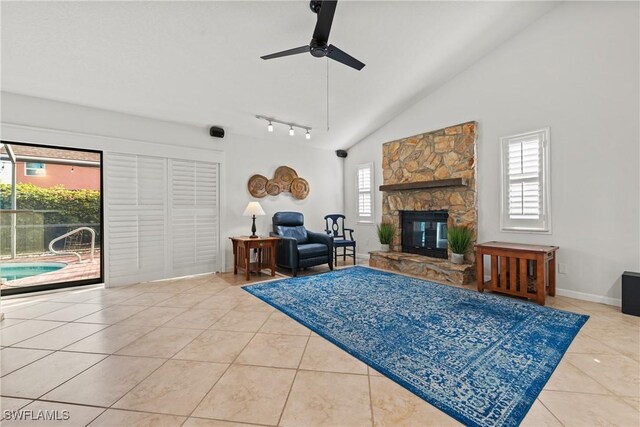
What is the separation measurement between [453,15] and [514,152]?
2.00m

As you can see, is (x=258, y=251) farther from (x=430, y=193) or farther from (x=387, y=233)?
(x=430, y=193)

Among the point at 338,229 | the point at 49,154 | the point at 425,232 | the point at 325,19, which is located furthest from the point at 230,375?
the point at 49,154

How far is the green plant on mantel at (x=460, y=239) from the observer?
13.8ft

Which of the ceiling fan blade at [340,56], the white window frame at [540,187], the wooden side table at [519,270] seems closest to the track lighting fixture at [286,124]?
the ceiling fan blade at [340,56]

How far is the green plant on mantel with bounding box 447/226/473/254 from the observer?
4191 mm

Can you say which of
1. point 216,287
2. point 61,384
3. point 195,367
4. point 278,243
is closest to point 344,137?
point 278,243

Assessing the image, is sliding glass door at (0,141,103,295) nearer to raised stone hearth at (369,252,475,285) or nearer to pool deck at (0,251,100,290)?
pool deck at (0,251,100,290)

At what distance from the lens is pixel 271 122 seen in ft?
15.9

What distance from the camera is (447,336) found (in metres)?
2.28

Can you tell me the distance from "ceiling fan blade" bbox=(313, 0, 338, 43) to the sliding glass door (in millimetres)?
3712

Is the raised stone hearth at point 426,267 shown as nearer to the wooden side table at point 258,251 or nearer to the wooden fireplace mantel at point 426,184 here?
the wooden fireplace mantel at point 426,184

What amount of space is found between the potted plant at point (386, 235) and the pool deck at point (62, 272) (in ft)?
16.0

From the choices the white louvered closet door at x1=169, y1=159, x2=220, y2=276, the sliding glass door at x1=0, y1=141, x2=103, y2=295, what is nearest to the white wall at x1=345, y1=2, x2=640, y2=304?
the white louvered closet door at x1=169, y1=159, x2=220, y2=276

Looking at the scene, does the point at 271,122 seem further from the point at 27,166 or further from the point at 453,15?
the point at 27,166
